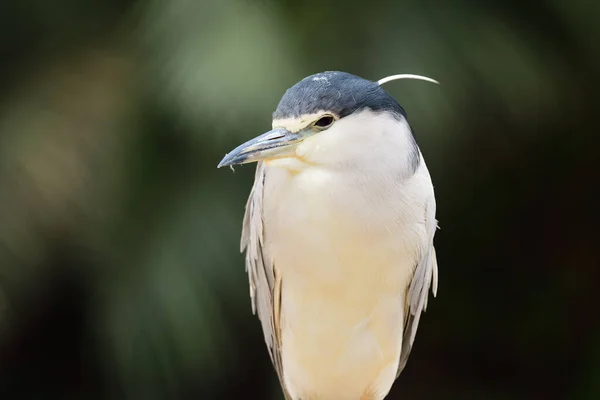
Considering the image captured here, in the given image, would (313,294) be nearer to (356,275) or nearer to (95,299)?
(356,275)

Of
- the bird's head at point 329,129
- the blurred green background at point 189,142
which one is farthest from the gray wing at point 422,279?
the blurred green background at point 189,142

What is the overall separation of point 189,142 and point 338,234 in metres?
0.97

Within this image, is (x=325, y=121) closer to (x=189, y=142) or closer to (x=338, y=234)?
(x=338, y=234)

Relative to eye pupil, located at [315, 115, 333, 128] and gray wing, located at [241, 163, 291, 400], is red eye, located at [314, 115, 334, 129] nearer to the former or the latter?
eye pupil, located at [315, 115, 333, 128]

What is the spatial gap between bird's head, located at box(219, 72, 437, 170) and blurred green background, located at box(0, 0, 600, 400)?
838mm

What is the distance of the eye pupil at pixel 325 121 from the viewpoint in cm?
92

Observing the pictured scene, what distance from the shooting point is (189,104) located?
71.1 inches

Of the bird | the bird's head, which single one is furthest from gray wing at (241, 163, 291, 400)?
the bird's head

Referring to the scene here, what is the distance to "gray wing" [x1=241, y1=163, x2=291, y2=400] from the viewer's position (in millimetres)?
1091

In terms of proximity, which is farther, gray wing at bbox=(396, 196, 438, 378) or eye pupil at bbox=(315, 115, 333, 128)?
gray wing at bbox=(396, 196, 438, 378)

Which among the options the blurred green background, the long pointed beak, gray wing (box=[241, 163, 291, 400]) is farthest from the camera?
the blurred green background

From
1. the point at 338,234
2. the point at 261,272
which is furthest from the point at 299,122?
the point at 261,272

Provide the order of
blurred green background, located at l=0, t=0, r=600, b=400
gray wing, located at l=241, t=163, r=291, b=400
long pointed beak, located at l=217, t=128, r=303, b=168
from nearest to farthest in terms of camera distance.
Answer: long pointed beak, located at l=217, t=128, r=303, b=168, gray wing, located at l=241, t=163, r=291, b=400, blurred green background, located at l=0, t=0, r=600, b=400

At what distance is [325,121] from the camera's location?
92 centimetres
